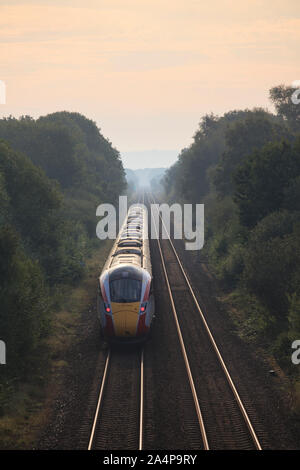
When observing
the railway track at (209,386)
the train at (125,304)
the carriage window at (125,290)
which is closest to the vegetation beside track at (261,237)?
the railway track at (209,386)

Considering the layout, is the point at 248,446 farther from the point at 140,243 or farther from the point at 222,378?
the point at 140,243

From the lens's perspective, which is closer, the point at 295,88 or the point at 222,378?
the point at 222,378

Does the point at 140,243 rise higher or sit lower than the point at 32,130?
lower

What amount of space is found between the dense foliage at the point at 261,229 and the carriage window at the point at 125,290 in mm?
6154

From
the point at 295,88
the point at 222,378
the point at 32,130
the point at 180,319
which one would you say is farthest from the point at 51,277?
the point at 295,88

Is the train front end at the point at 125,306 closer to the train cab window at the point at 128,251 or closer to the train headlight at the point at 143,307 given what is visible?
the train headlight at the point at 143,307

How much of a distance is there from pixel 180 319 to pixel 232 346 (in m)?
4.16

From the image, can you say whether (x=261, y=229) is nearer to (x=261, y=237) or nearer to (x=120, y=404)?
(x=261, y=237)

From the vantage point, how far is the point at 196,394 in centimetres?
1557

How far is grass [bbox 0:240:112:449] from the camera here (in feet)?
43.7

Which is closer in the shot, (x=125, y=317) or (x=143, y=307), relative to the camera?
(x=125, y=317)

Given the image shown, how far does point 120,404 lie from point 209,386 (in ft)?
10.8

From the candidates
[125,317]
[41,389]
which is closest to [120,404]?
[41,389]

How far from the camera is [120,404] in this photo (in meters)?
15.0
